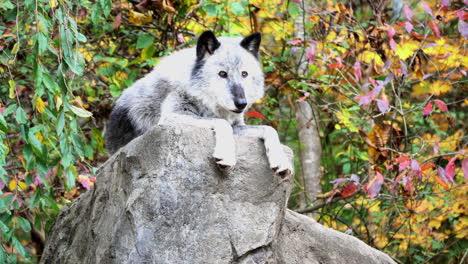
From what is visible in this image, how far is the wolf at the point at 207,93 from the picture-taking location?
426 centimetres

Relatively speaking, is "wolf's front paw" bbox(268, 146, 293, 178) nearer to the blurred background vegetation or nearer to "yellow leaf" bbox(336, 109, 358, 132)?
the blurred background vegetation

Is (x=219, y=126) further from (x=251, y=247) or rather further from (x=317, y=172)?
(x=317, y=172)

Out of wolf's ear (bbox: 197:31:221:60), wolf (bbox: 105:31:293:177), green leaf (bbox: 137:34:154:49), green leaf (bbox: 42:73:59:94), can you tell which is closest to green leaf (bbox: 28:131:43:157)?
green leaf (bbox: 42:73:59:94)

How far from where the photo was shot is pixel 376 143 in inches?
247

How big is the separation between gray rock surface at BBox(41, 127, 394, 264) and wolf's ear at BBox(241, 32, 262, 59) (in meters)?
1.10

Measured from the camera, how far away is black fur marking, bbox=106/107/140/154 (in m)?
5.20

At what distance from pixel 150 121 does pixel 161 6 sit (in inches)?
68.4

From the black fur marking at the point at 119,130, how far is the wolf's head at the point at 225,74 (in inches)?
34.7

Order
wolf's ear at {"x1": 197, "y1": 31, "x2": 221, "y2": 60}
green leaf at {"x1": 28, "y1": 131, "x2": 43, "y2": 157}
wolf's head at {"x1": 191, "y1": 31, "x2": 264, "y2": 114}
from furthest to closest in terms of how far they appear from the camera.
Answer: wolf's ear at {"x1": 197, "y1": 31, "x2": 221, "y2": 60} < wolf's head at {"x1": 191, "y1": 31, "x2": 264, "y2": 114} < green leaf at {"x1": 28, "y1": 131, "x2": 43, "y2": 157}

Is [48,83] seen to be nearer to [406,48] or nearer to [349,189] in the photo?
[349,189]

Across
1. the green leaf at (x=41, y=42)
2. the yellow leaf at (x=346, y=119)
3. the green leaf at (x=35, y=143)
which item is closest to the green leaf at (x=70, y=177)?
the green leaf at (x=35, y=143)

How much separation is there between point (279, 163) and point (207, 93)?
1.01 m

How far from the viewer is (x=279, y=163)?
155 inches

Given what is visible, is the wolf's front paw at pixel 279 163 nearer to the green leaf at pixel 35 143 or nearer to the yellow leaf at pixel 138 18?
the green leaf at pixel 35 143
